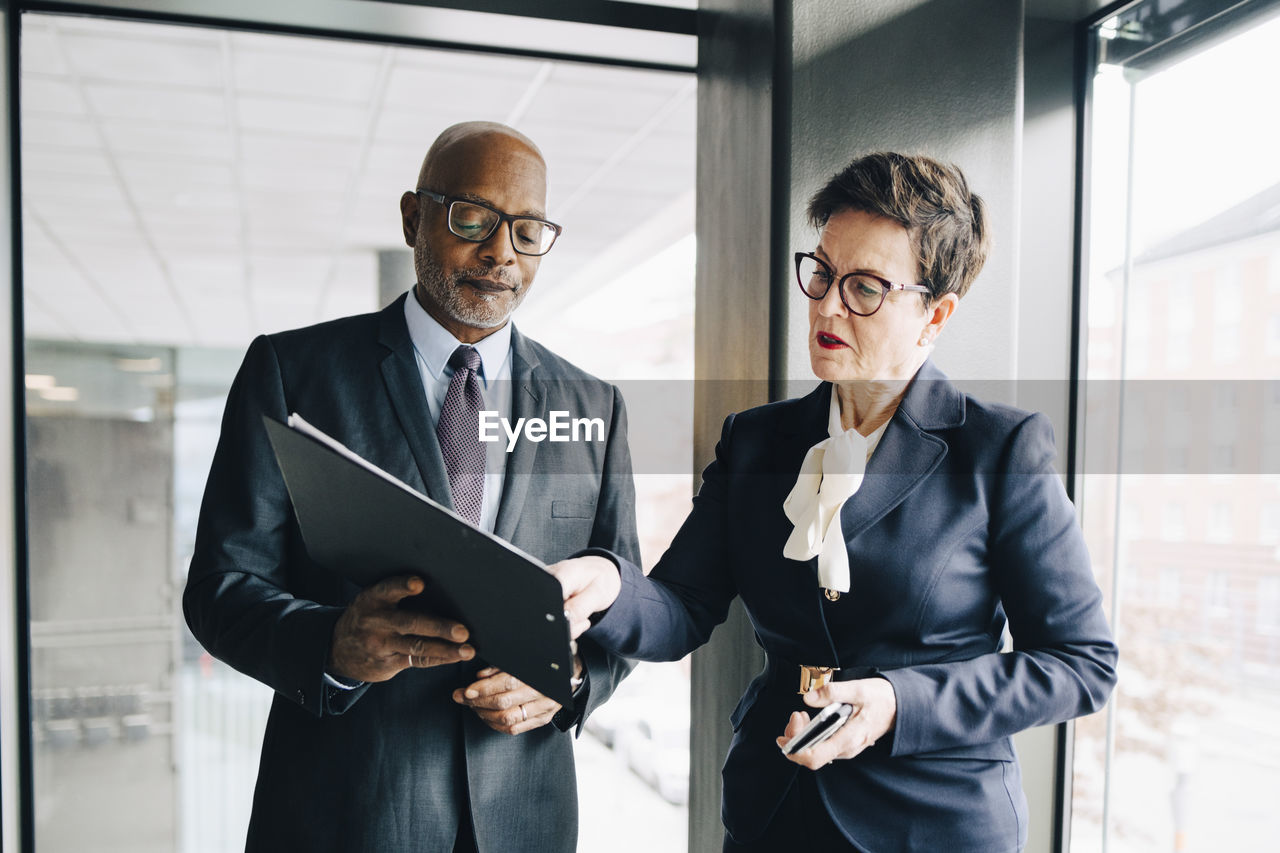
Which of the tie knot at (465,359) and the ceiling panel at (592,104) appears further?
the ceiling panel at (592,104)

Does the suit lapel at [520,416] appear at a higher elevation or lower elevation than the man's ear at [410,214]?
lower

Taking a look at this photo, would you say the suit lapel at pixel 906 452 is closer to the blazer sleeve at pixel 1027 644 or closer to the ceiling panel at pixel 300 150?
the blazer sleeve at pixel 1027 644

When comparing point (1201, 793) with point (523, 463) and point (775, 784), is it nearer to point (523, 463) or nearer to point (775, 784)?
point (775, 784)

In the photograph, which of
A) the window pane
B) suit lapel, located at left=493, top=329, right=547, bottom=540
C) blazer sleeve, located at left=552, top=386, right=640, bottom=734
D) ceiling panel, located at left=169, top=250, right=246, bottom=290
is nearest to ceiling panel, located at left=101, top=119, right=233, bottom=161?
ceiling panel, located at left=169, top=250, right=246, bottom=290

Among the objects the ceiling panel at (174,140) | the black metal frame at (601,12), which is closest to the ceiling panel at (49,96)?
the ceiling panel at (174,140)

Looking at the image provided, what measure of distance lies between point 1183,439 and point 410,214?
165cm

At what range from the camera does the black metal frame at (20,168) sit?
7.22 feet

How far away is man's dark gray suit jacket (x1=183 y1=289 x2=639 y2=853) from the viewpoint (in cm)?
152

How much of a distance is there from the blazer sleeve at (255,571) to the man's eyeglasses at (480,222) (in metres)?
0.39

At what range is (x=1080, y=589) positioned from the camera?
4.26ft

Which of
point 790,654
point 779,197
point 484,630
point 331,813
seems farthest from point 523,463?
point 779,197

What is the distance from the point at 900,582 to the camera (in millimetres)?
1333

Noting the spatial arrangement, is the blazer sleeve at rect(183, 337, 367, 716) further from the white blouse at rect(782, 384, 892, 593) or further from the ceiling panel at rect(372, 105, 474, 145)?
the ceiling panel at rect(372, 105, 474, 145)

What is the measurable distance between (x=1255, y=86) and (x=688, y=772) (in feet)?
6.70
